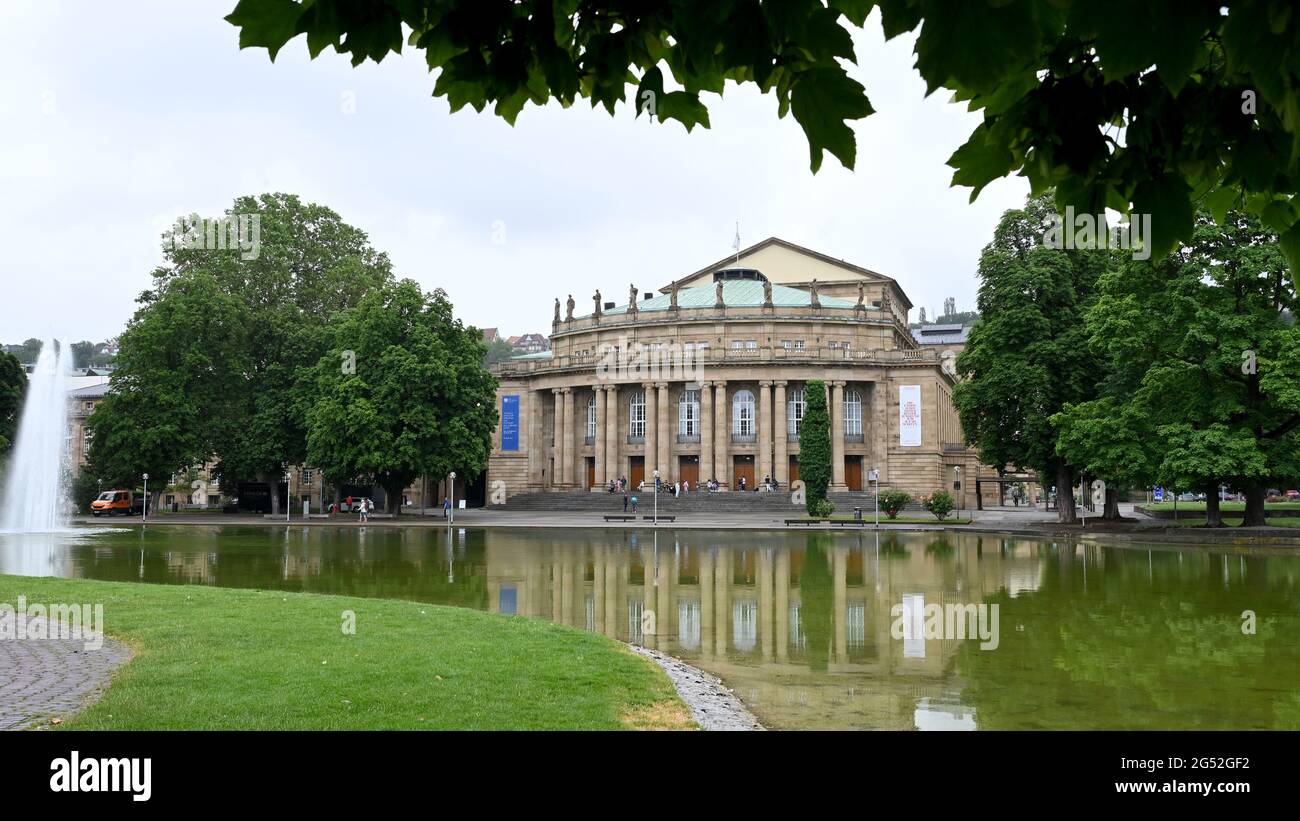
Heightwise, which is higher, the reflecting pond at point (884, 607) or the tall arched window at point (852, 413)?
the tall arched window at point (852, 413)

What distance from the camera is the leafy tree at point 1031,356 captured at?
46.4 meters

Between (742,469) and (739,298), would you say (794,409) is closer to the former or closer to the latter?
(742,469)

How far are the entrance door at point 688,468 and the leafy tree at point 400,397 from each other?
22.2m

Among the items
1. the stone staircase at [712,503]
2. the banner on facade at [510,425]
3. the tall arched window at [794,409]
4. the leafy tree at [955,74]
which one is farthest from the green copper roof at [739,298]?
the leafy tree at [955,74]

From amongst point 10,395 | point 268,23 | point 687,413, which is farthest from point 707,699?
point 687,413

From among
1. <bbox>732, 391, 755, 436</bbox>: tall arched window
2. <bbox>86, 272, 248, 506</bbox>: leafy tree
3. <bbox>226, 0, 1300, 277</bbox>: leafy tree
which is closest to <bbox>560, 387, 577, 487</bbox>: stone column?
<bbox>732, 391, 755, 436</bbox>: tall arched window

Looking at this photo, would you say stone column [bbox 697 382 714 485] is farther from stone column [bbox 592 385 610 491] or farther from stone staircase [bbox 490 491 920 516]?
stone column [bbox 592 385 610 491]

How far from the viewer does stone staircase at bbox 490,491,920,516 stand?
6600cm

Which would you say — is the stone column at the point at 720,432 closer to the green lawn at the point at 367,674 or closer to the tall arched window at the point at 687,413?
the tall arched window at the point at 687,413

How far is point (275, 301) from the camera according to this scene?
67.0 meters

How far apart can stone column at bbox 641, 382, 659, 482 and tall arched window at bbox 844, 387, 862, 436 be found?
1547cm

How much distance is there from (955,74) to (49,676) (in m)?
11.0

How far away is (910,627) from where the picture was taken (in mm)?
15562
